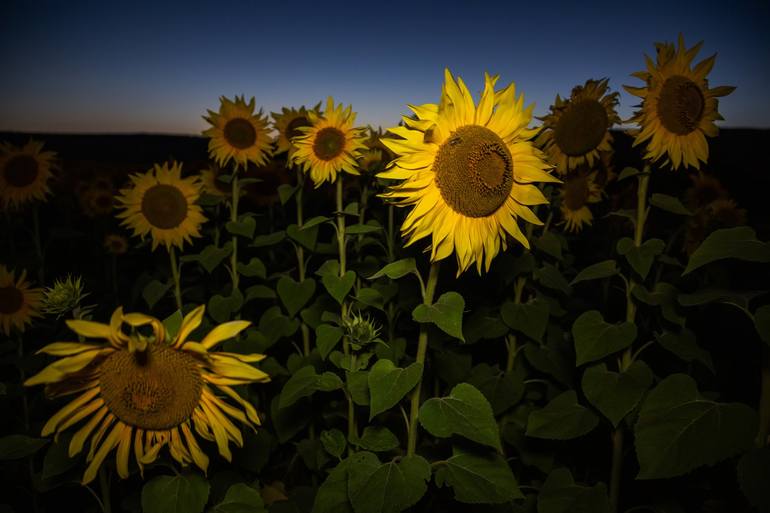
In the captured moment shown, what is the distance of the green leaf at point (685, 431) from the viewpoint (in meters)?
1.30

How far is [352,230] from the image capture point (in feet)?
6.99

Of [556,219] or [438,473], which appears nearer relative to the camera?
[438,473]

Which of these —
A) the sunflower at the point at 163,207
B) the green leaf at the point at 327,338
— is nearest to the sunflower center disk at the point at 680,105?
the green leaf at the point at 327,338

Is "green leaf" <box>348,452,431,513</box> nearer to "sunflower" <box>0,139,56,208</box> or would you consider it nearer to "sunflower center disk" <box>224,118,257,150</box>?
"sunflower center disk" <box>224,118,257,150</box>

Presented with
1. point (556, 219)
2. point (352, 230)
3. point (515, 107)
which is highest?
point (515, 107)

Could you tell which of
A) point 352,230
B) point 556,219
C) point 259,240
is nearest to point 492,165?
point 352,230

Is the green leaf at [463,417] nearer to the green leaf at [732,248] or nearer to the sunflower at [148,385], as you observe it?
the sunflower at [148,385]

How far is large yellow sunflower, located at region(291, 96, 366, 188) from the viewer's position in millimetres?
2807

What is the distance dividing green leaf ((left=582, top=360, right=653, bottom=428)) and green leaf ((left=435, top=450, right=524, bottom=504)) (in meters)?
0.52

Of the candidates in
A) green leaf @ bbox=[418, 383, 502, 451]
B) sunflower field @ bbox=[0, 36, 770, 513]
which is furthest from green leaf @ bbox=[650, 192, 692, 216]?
green leaf @ bbox=[418, 383, 502, 451]

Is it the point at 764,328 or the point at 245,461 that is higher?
the point at 764,328

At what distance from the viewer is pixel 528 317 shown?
2455 mm

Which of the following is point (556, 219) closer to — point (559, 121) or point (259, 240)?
point (559, 121)

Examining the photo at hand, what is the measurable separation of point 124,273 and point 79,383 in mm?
4905
